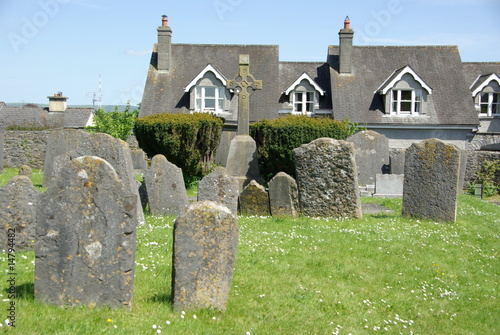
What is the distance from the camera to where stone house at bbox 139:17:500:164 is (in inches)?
1240

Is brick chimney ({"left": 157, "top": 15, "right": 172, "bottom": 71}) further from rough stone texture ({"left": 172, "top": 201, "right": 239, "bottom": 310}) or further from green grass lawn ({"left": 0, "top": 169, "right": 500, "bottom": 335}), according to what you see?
rough stone texture ({"left": 172, "top": 201, "right": 239, "bottom": 310})

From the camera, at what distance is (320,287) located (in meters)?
7.39

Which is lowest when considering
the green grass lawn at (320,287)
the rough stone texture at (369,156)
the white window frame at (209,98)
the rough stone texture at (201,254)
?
the green grass lawn at (320,287)

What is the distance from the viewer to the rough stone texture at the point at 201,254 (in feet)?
19.2

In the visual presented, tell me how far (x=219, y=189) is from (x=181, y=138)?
7621 mm

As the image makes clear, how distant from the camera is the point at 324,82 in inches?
1334

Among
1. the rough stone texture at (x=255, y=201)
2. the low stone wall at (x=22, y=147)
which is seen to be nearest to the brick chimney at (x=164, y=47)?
the low stone wall at (x=22, y=147)

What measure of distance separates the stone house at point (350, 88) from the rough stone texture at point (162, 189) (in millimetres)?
18899

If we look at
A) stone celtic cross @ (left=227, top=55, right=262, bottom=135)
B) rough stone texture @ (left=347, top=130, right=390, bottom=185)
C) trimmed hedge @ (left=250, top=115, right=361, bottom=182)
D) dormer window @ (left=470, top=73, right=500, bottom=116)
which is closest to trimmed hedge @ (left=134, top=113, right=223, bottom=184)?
stone celtic cross @ (left=227, top=55, right=262, bottom=135)

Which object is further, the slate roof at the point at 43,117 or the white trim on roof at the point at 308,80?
the slate roof at the point at 43,117

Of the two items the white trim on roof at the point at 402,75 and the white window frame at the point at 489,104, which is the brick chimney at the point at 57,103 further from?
the white window frame at the point at 489,104

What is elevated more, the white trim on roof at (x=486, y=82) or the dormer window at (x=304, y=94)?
the white trim on roof at (x=486, y=82)

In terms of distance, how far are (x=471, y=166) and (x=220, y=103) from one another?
14.6 metres

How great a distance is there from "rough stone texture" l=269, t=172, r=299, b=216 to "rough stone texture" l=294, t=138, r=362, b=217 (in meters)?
0.18
